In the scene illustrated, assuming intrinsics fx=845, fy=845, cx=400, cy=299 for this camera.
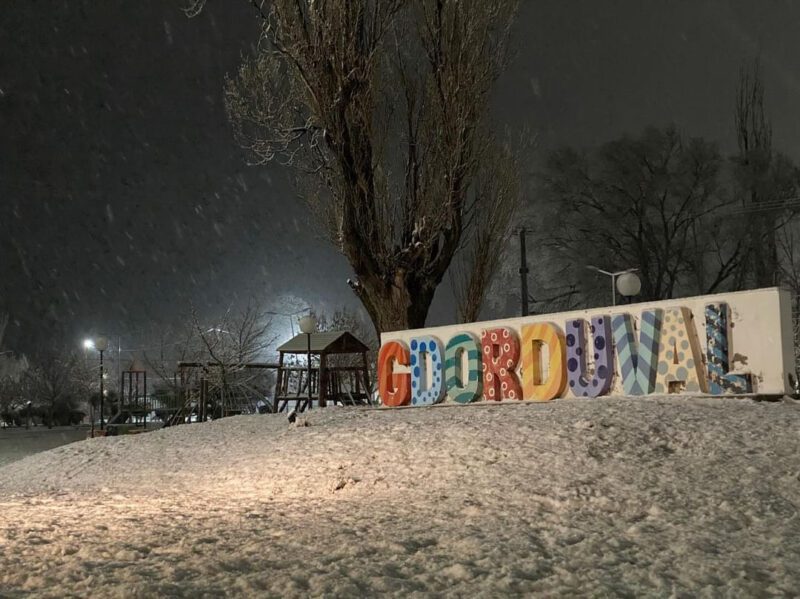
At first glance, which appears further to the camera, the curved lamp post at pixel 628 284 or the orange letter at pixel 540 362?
the curved lamp post at pixel 628 284

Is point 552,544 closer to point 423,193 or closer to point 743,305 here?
point 743,305

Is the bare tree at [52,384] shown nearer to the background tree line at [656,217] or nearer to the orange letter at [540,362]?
the background tree line at [656,217]

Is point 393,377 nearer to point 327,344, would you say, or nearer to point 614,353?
point 614,353

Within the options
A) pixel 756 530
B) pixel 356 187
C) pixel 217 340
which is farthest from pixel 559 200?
pixel 756 530

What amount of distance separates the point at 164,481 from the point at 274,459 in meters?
1.56

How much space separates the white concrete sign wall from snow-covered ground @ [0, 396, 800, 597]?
0.63m

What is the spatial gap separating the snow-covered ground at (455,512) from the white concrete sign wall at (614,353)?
0.63 m

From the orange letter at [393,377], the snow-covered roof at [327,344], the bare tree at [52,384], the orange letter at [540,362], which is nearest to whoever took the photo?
the orange letter at [540,362]

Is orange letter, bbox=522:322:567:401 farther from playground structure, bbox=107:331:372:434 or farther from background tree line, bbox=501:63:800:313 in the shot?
background tree line, bbox=501:63:800:313

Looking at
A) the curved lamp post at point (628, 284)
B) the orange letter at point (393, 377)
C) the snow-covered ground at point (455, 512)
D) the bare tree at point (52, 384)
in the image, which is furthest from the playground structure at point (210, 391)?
the bare tree at point (52, 384)

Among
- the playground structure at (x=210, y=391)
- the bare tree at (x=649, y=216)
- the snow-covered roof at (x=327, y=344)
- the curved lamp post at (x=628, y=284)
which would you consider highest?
the bare tree at (x=649, y=216)

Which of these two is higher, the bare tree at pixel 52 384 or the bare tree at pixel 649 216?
the bare tree at pixel 649 216

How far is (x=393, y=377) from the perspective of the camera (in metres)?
16.9

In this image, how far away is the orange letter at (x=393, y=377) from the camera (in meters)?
16.5
